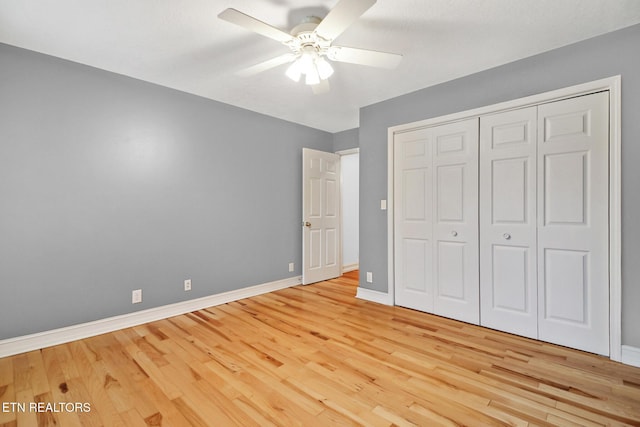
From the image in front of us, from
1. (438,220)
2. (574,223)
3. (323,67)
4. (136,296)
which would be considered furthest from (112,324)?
(574,223)

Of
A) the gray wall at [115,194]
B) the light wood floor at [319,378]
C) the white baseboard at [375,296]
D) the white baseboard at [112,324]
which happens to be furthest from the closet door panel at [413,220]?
the white baseboard at [112,324]

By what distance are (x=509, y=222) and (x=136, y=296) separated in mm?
3708

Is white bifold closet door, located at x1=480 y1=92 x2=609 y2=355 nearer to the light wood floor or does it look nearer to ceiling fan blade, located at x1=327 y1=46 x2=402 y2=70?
the light wood floor

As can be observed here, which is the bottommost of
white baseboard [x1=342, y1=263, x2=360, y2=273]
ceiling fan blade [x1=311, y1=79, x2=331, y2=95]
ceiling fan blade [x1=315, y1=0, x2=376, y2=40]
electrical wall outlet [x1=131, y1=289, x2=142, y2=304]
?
white baseboard [x1=342, y1=263, x2=360, y2=273]

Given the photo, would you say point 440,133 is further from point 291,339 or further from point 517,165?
point 291,339

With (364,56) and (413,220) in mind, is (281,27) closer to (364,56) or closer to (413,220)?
(364,56)

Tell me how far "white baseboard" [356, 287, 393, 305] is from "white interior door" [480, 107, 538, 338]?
100 cm

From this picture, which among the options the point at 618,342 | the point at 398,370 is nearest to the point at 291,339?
the point at 398,370

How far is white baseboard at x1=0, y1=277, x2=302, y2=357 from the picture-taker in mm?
2357

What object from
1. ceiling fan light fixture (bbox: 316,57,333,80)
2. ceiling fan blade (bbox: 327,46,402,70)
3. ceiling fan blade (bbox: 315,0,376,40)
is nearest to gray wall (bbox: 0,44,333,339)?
ceiling fan light fixture (bbox: 316,57,333,80)

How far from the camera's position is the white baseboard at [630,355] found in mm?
2104

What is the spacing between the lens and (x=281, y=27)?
213cm

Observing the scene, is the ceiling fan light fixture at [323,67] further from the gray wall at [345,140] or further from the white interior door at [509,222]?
the gray wall at [345,140]

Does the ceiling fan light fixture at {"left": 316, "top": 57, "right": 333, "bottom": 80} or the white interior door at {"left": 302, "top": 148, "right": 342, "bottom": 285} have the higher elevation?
the ceiling fan light fixture at {"left": 316, "top": 57, "right": 333, "bottom": 80}
